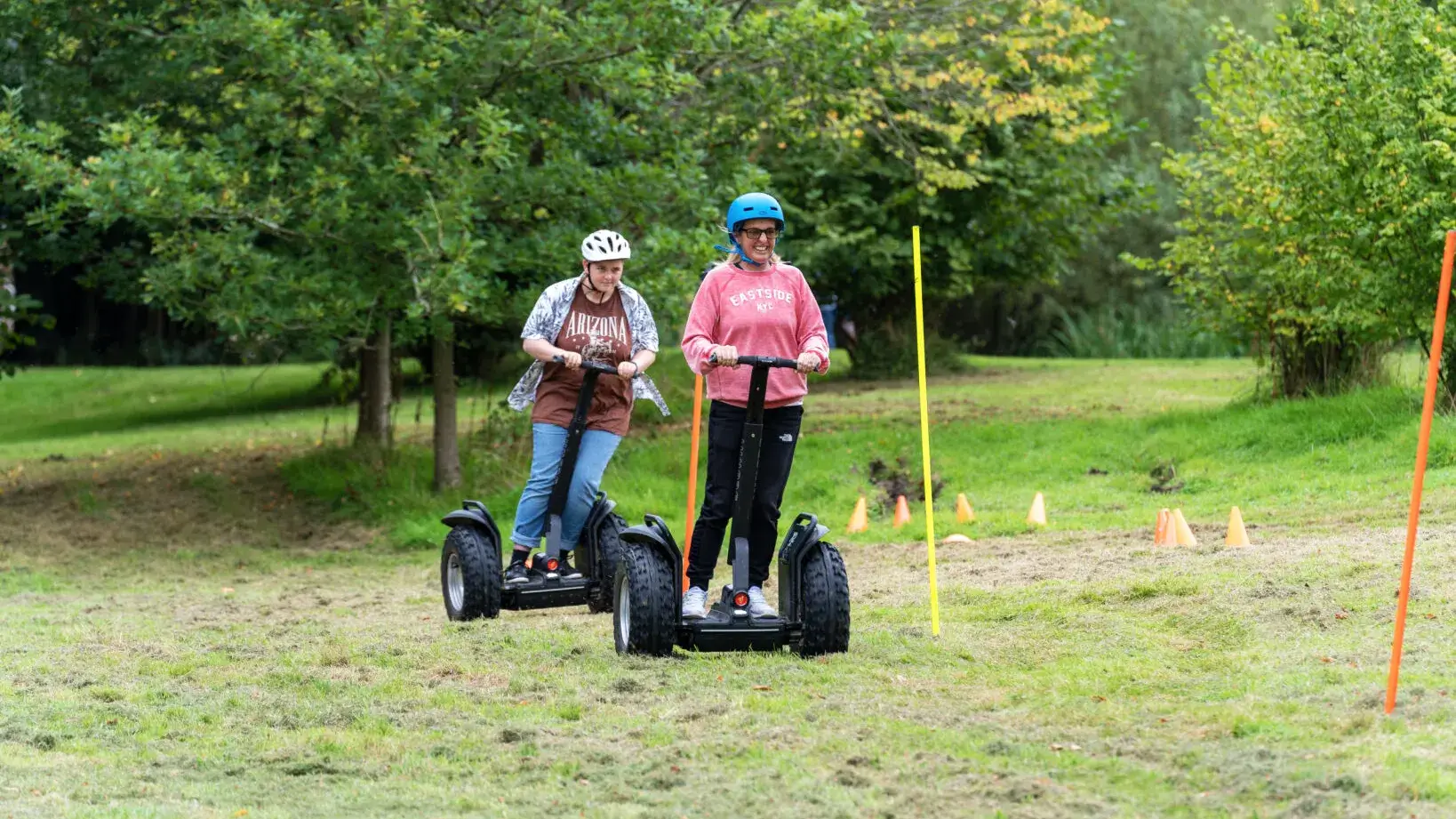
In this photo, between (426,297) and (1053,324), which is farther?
(1053,324)

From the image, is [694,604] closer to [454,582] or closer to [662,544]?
[662,544]

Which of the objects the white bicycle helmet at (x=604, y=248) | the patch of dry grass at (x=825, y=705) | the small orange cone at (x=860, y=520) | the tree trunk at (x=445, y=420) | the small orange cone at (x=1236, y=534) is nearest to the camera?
the patch of dry grass at (x=825, y=705)

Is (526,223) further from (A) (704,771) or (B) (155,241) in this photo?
(A) (704,771)

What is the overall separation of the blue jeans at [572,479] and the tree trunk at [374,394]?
8234 mm

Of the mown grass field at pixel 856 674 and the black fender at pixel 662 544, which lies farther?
the black fender at pixel 662 544

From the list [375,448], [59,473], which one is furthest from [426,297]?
[59,473]

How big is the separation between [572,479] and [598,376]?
1.87 feet

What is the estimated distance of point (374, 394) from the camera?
17719 mm

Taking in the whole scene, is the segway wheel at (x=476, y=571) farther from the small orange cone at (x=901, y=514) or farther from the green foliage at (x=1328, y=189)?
the green foliage at (x=1328, y=189)

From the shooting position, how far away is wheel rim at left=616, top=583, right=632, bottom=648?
25.0ft

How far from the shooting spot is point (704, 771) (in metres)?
5.55

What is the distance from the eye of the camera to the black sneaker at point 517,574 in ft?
29.6

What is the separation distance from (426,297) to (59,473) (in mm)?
6988

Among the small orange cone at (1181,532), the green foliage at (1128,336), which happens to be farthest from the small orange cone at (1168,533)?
the green foliage at (1128,336)
